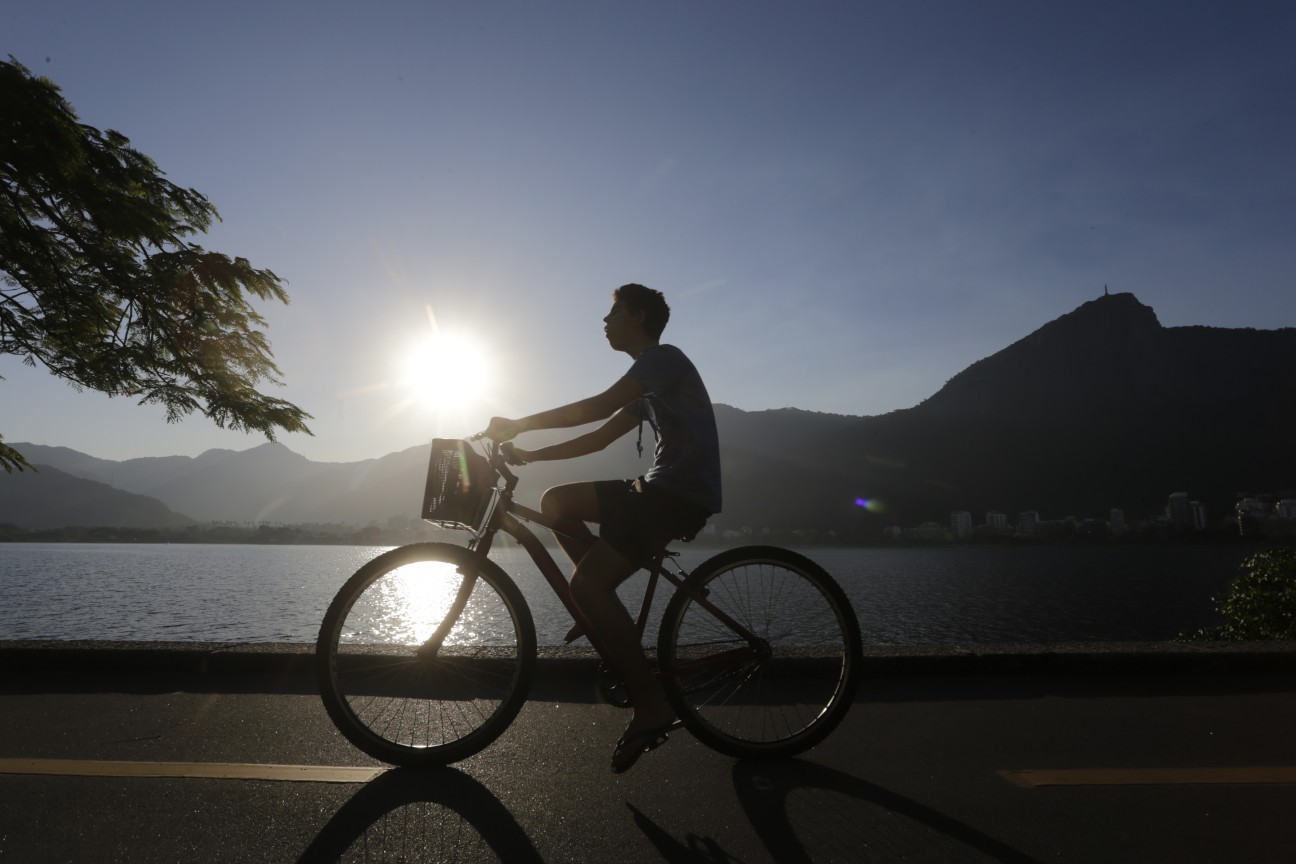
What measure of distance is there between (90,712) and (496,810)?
2.43 metres

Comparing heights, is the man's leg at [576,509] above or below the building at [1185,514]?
above

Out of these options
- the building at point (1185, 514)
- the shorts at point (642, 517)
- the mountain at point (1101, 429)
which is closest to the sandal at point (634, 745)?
the shorts at point (642, 517)

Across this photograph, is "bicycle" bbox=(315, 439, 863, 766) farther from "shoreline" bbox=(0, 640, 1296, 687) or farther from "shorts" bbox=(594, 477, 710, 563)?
"shoreline" bbox=(0, 640, 1296, 687)

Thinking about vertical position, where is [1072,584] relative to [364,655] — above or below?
below

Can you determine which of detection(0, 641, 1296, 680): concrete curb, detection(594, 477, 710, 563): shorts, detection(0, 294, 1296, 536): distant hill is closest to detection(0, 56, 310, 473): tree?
detection(0, 641, 1296, 680): concrete curb

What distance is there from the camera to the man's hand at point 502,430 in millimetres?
3195

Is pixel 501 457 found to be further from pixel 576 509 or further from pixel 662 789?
pixel 662 789

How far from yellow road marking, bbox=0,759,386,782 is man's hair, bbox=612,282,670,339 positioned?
2.08 meters

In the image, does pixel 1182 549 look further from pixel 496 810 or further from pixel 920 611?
pixel 496 810

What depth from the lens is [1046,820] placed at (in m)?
2.30

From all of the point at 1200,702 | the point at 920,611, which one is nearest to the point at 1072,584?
the point at 920,611

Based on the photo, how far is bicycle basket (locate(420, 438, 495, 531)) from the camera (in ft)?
10.4

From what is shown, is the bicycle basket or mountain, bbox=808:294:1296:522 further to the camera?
mountain, bbox=808:294:1296:522

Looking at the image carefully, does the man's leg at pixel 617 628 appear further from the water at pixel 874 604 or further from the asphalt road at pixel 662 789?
the water at pixel 874 604
